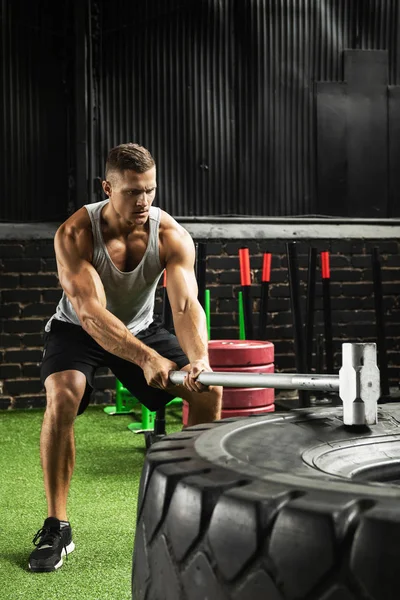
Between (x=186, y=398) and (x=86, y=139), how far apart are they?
3169 mm

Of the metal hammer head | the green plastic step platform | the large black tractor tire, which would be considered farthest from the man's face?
the green plastic step platform

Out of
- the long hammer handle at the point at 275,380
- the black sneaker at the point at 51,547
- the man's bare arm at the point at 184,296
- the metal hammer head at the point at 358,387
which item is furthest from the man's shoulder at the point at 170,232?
the metal hammer head at the point at 358,387

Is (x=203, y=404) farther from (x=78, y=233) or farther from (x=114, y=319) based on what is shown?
(x=78, y=233)

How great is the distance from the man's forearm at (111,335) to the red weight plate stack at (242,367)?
1067 millimetres

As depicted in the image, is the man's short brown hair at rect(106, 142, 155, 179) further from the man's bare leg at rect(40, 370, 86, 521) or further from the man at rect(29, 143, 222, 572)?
the man's bare leg at rect(40, 370, 86, 521)

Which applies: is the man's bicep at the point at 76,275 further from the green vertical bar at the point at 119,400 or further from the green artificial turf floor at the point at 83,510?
the green vertical bar at the point at 119,400

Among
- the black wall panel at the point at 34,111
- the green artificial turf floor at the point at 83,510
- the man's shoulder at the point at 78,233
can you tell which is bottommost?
the green artificial turf floor at the point at 83,510

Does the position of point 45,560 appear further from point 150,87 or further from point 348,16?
point 348,16

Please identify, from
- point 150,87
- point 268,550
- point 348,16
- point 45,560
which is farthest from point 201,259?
point 268,550

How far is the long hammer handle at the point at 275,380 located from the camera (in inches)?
61.0

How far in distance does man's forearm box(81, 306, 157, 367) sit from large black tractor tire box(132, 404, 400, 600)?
A: 4.07ft

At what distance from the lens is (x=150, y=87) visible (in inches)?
217

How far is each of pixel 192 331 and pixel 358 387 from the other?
1.35m

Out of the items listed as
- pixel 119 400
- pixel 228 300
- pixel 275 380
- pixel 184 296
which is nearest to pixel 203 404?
pixel 184 296
